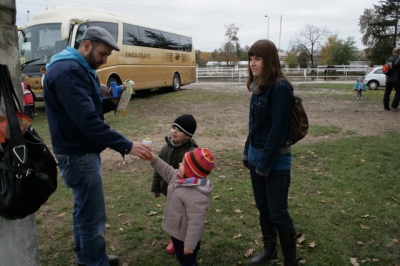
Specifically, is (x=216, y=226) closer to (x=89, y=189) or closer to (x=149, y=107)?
(x=89, y=189)

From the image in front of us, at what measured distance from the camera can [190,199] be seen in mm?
2625

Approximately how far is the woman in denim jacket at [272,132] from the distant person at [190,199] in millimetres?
459

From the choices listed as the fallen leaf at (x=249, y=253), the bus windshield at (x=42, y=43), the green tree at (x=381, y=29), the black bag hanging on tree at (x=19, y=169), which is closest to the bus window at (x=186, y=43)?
the bus windshield at (x=42, y=43)

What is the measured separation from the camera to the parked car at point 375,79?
68.4 ft

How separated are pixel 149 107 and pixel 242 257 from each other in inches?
406

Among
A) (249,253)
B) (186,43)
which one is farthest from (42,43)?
(249,253)

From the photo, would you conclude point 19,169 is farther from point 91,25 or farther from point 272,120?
point 91,25

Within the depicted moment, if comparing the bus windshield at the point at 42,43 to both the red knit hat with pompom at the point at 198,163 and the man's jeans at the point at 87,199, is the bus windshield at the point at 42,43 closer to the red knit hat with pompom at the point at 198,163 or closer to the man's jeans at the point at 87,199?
the man's jeans at the point at 87,199

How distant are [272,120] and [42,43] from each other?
1125 centimetres

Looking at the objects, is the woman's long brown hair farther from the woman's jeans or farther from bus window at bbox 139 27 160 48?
bus window at bbox 139 27 160 48

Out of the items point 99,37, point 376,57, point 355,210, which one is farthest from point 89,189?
point 376,57

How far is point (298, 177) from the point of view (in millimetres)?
5441

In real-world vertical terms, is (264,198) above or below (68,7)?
below

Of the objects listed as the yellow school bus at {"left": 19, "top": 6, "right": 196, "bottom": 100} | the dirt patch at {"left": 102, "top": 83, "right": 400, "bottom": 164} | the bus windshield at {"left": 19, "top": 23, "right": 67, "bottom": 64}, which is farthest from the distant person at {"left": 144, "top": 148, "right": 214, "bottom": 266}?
the bus windshield at {"left": 19, "top": 23, "right": 67, "bottom": 64}
